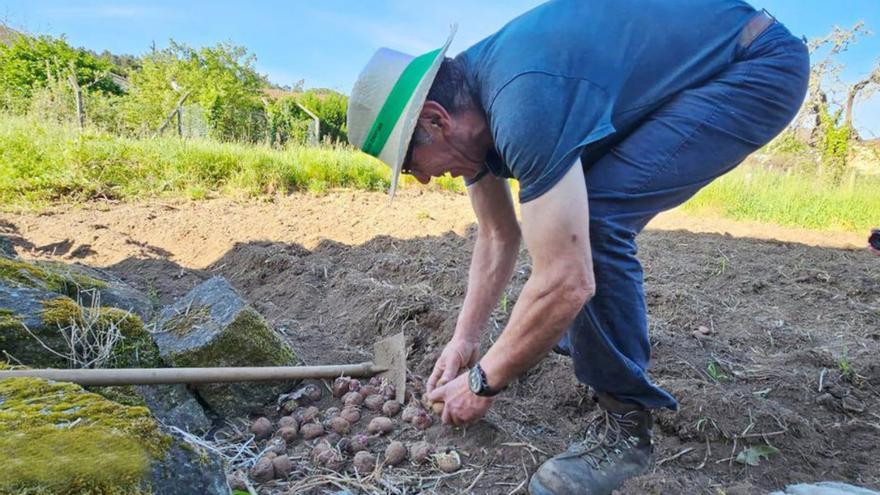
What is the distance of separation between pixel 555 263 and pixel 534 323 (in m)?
0.16

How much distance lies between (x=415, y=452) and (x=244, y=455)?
0.56 metres

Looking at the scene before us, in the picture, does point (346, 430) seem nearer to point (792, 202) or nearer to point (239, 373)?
point (239, 373)

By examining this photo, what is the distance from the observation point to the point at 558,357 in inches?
91.6

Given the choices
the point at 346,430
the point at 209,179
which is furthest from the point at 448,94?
the point at 209,179

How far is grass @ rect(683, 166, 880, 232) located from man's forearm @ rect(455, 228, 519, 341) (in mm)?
5760

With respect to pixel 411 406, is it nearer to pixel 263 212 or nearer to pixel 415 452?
pixel 415 452

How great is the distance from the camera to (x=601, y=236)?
4.82 feet

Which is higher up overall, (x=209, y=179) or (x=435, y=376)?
(x=209, y=179)

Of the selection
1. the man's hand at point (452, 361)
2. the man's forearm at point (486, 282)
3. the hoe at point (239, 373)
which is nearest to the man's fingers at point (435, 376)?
the man's hand at point (452, 361)

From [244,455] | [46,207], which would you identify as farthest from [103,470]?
[46,207]

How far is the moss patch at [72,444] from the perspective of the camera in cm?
99

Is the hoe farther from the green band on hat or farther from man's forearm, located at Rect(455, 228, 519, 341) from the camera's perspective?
the green band on hat

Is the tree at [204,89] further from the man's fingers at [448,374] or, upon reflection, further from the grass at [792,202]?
the man's fingers at [448,374]

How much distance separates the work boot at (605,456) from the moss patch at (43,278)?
6.53 ft
